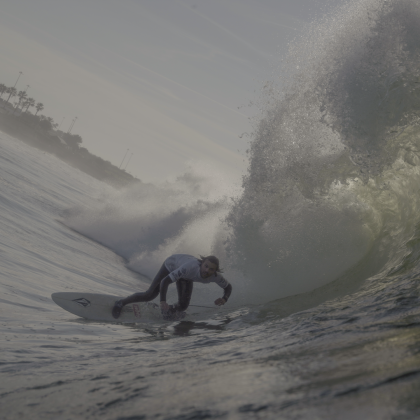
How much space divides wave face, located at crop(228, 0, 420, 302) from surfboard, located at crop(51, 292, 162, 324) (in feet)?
8.62

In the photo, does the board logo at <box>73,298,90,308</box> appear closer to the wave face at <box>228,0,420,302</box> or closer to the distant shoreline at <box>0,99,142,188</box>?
the wave face at <box>228,0,420,302</box>

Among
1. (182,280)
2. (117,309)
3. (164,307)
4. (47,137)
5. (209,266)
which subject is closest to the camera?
(209,266)

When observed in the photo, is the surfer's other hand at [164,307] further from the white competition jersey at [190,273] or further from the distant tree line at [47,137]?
the distant tree line at [47,137]

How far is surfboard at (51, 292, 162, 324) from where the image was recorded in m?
7.25

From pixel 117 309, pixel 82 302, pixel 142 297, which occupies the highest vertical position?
pixel 142 297

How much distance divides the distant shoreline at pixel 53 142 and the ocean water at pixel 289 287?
8406cm

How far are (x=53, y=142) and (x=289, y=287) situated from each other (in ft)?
342

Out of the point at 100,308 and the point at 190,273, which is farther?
the point at 100,308

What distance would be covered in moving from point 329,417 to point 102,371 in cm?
234

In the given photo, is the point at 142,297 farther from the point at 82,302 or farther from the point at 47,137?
the point at 47,137

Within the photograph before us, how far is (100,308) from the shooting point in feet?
24.2

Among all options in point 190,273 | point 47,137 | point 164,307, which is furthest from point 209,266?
point 47,137

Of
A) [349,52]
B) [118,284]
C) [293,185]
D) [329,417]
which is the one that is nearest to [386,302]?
[329,417]

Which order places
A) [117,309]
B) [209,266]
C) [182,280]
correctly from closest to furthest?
[209,266] < [182,280] < [117,309]
